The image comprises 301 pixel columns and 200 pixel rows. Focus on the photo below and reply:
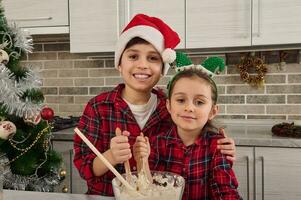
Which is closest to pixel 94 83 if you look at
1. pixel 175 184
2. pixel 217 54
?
pixel 217 54

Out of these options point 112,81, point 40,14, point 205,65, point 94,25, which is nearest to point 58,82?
point 112,81

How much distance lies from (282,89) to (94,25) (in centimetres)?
135

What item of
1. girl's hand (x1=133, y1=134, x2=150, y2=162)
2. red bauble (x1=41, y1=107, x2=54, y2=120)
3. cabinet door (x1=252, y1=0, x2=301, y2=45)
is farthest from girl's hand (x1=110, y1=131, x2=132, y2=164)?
cabinet door (x1=252, y1=0, x2=301, y2=45)

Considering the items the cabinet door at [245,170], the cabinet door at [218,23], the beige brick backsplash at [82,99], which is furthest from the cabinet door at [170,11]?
the beige brick backsplash at [82,99]

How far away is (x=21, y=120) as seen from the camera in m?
1.89

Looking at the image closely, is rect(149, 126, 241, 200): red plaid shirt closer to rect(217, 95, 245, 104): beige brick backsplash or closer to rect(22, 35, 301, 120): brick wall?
rect(22, 35, 301, 120): brick wall

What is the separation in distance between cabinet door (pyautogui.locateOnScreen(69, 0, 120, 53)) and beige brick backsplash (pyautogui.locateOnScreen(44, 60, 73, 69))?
0.43m

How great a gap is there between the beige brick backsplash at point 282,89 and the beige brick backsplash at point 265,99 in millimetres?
34

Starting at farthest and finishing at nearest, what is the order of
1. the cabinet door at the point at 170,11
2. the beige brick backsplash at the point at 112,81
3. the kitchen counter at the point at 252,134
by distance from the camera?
the beige brick backsplash at the point at 112,81, the cabinet door at the point at 170,11, the kitchen counter at the point at 252,134

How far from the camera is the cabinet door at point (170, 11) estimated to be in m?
2.45

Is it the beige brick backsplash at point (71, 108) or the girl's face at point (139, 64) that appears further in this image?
the beige brick backsplash at point (71, 108)

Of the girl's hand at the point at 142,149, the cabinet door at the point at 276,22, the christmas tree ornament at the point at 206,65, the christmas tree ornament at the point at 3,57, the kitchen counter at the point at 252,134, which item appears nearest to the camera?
the girl's hand at the point at 142,149

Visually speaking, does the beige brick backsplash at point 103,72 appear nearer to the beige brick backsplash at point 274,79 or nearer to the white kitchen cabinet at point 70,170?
the white kitchen cabinet at point 70,170

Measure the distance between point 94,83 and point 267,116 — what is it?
1315 mm
